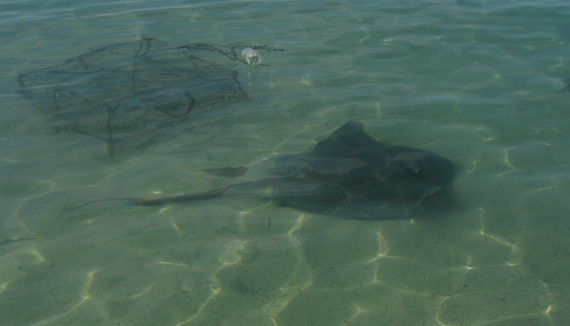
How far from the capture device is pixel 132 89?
6883mm

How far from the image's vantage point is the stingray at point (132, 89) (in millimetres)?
6145

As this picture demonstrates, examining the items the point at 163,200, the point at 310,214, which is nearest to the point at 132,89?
the point at 163,200

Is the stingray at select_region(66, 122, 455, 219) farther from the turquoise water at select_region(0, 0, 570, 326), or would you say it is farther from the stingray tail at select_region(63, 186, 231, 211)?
the turquoise water at select_region(0, 0, 570, 326)

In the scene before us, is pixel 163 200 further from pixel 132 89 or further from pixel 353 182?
pixel 132 89

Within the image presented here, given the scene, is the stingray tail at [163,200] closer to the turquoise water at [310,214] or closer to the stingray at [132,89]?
the turquoise water at [310,214]

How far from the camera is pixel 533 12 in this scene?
9844 mm

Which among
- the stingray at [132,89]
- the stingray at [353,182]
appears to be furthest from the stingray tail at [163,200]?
the stingray at [132,89]

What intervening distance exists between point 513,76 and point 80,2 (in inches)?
369

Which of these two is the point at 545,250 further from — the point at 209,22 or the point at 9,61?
the point at 9,61

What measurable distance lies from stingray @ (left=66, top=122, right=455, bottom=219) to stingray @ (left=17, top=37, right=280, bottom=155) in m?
→ 1.54

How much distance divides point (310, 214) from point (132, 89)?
11.9 feet

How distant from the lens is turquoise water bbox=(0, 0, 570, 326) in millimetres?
3564

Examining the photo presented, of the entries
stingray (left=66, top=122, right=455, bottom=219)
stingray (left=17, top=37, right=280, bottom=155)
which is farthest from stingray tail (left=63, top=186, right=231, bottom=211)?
stingray (left=17, top=37, right=280, bottom=155)

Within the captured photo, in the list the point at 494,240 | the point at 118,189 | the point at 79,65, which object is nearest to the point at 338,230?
the point at 494,240
